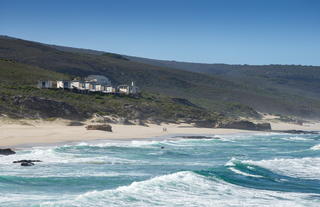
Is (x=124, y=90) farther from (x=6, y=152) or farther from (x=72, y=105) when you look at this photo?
(x=6, y=152)

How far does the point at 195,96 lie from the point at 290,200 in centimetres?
10601

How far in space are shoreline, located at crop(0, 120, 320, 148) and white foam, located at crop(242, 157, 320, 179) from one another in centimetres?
1689

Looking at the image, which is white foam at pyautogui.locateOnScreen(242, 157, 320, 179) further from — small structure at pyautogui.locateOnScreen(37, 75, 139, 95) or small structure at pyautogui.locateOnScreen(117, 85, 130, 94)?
small structure at pyautogui.locateOnScreen(117, 85, 130, 94)

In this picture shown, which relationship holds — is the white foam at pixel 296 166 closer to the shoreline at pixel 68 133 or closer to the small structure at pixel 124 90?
the shoreline at pixel 68 133

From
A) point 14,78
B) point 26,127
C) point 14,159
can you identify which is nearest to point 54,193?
point 14,159

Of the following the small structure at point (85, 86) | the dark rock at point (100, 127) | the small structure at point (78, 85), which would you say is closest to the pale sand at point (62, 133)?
the dark rock at point (100, 127)

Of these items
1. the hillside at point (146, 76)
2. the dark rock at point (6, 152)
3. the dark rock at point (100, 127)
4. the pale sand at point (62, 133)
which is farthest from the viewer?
the hillside at point (146, 76)

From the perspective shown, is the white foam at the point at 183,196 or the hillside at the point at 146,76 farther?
the hillside at the point at 146,76

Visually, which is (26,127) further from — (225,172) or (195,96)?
(195,96)

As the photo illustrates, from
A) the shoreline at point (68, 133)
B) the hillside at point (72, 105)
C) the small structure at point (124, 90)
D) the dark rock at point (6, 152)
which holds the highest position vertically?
the small structure at point (124, 90)

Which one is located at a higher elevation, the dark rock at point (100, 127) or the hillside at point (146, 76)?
the hillside at point (146, 76)

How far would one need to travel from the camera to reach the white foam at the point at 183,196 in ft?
73.8

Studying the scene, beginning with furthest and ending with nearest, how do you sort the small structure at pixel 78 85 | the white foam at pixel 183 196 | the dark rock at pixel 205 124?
1. the small structure at pixel 78 85
2. the dark rock at pixel 205 124
3. the white foam at pixel 183 196

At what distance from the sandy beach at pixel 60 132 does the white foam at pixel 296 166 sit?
1740 cm
